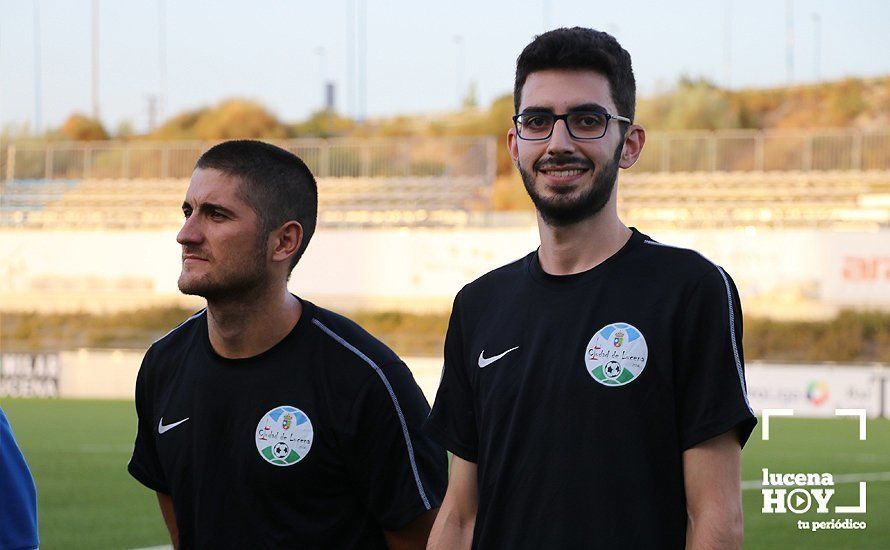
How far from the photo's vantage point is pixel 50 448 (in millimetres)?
17312

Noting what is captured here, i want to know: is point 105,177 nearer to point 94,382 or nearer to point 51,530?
point 94,382

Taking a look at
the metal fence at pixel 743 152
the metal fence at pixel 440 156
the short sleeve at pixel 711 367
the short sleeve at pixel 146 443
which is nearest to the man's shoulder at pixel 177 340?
the short sleeve at pixel 146 443

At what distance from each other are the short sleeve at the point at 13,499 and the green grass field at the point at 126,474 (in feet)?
24.5

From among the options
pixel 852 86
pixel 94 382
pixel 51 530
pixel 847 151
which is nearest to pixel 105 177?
pixel 94 382

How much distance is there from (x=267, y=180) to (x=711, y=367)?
1.46 metres

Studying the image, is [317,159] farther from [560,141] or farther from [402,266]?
[560,141]

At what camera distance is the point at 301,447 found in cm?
369

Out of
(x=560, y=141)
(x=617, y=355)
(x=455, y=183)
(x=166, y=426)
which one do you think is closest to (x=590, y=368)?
(x=617, y=355)

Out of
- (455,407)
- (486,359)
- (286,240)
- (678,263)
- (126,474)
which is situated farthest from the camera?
(126,474)

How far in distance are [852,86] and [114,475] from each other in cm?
5258

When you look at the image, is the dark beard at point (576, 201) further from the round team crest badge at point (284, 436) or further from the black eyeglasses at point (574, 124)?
the round team crest badge at point (284, 436)

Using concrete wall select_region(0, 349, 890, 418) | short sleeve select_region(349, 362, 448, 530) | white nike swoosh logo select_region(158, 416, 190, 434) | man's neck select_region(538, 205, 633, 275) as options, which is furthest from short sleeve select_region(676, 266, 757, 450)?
concrete wall select_region(0, 349, 890, 418)

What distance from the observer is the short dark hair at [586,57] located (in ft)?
10.6

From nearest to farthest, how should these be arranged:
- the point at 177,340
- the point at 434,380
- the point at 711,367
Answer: the point at 711,367 < the point at 177,340 < the point at 434,380
